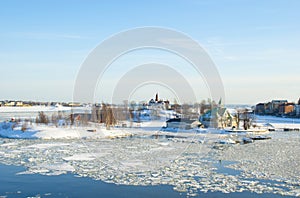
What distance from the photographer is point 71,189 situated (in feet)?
29.0

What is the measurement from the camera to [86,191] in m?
8.68

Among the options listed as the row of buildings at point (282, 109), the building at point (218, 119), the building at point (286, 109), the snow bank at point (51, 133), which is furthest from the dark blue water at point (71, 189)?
the building at point (286, 109)

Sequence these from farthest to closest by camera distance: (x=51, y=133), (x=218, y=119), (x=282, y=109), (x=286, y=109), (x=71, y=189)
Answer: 1. (x=282, y=109)
2. (x=286, y=109)
3. (x=218, y=119)
4. (x=51, y=133)
5. (x=71, y=189)

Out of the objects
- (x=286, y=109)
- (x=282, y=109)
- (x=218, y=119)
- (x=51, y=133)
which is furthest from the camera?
(x=282, y=109)

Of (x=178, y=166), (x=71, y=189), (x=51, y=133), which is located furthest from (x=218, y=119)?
(x=71, y=189)

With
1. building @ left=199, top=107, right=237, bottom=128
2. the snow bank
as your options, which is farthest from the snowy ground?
building @ left=199, top=107, right=237, bottom=128

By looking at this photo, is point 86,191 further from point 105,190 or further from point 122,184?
point 122,184

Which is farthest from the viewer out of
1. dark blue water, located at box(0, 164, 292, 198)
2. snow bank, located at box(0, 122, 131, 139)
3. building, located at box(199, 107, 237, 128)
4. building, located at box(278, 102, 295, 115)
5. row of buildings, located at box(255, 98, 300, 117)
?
building, located at box(278, 102, 295, 115)

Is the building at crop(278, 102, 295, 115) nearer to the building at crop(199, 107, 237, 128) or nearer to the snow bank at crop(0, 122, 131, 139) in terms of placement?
the building at crop(199, 107, 237, 128)

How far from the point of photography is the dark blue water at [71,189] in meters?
8.31

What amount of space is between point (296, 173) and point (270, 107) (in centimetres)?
7175

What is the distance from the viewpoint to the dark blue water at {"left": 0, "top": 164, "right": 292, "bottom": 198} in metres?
8.31

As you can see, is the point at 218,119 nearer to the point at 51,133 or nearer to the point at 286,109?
the point at 51,133

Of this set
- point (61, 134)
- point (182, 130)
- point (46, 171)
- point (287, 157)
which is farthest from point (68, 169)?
point (182, 130)
